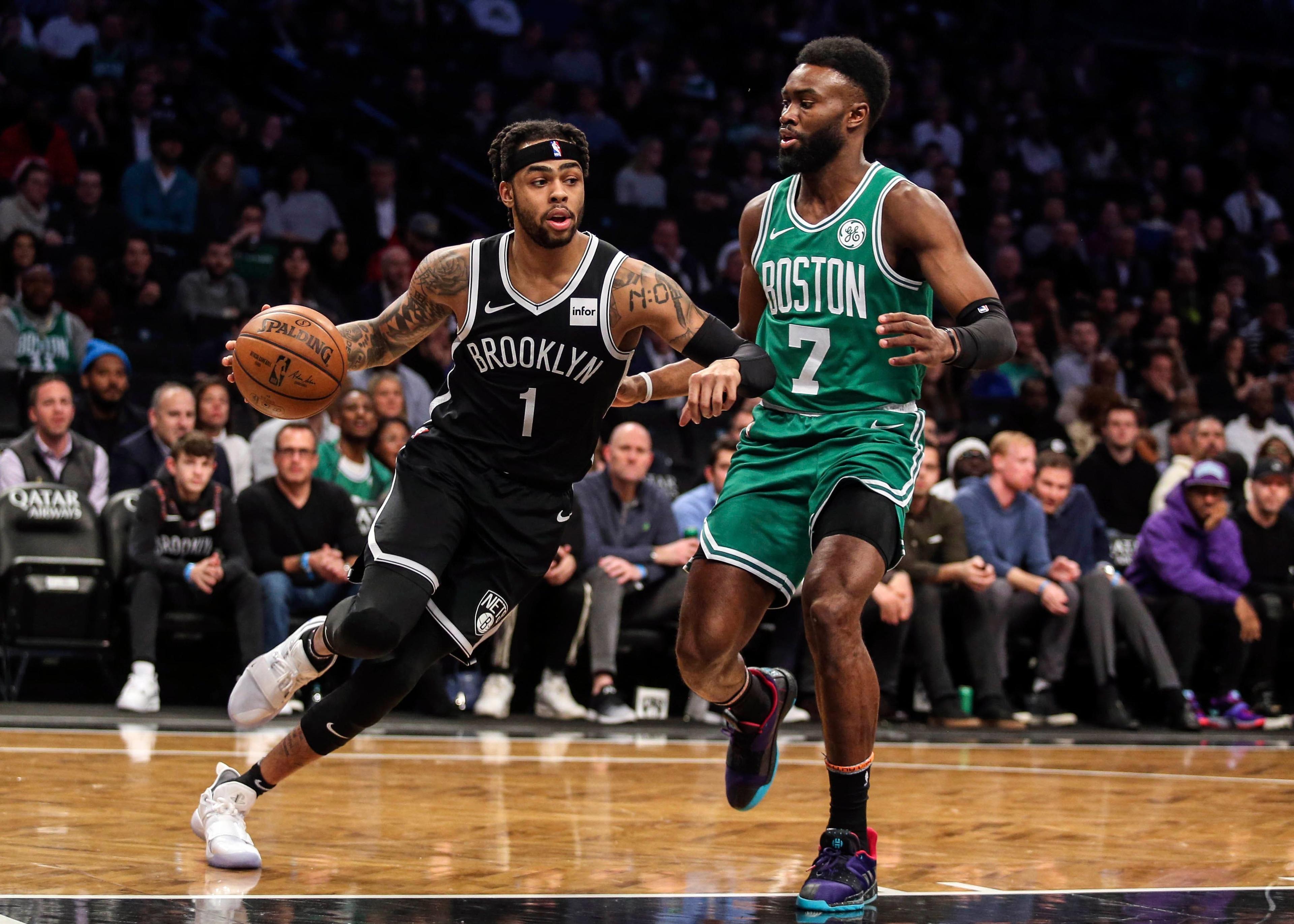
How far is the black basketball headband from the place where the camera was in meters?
4.25

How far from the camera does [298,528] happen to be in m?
8.15

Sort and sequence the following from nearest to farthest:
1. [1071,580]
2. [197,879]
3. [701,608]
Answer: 1. [197,879]
2. [701,608]
3. [1071,580]

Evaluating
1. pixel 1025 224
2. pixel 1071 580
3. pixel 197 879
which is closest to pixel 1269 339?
pixel 1025 224

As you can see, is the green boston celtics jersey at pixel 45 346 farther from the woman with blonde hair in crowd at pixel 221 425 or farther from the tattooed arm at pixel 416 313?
the tattooed arm at pixel 416 313

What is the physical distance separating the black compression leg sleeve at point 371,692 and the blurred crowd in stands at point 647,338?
2412mm

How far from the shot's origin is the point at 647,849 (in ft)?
15.0

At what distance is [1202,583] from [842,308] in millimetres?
5549

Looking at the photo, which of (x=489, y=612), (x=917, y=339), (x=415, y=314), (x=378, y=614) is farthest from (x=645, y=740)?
(x=917, y=339)

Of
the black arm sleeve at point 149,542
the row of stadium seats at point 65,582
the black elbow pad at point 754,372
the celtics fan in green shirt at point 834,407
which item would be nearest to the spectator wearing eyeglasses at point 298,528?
the row of stadium seats at point 65,582

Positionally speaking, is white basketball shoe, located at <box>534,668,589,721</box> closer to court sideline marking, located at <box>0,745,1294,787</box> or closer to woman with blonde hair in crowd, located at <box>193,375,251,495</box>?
court sideline marking, located at <box>0,745,1294,787</box>

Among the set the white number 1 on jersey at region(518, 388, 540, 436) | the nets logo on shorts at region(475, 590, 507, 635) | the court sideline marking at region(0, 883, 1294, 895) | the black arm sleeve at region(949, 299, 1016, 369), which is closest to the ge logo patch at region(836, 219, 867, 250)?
the black arm sleeve at region(949, 299, 1016, 369)

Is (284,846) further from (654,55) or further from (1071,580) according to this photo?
(654,55)

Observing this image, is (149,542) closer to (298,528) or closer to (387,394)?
(298,528)

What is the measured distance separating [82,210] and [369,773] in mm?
6184
